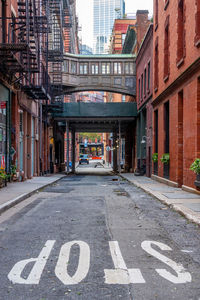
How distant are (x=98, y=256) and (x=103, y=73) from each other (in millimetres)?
31475

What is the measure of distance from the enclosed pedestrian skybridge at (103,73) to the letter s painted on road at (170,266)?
3014 cm

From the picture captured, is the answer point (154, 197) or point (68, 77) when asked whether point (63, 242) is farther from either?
point (68, 77)

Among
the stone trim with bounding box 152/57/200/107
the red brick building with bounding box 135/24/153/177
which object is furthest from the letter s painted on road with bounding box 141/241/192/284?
the red brick building with bounding box 135/24/153/177

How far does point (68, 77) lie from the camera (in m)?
34.8

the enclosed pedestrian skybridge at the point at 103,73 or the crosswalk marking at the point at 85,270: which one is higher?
the enclosed pedestrian skybridge at the point at 103,73

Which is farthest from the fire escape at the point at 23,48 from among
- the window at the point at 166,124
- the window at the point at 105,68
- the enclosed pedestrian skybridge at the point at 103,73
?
the window at the point at 166,124

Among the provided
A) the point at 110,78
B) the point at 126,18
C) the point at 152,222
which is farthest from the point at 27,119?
the point at 126,18

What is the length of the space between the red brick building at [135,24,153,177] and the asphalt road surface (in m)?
17.2

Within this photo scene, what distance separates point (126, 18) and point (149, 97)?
5292cm

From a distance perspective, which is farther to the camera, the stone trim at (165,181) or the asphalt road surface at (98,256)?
the stone trim at (165,181)

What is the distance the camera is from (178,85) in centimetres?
1686

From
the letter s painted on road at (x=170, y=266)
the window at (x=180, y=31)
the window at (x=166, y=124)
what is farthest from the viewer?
the window at (x=166, y=124)

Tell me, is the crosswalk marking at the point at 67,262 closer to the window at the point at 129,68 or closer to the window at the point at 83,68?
the window at the point at 83,68

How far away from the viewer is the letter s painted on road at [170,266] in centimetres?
438
